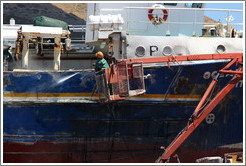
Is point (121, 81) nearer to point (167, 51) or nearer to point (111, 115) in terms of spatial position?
point (111, 115)

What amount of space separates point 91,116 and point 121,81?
1.34m

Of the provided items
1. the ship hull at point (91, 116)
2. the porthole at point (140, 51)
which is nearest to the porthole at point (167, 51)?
the porthole at point (140, 51)

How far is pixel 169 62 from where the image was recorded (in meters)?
9.28

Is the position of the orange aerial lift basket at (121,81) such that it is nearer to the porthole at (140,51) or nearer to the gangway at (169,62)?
the gangway at (169,62)

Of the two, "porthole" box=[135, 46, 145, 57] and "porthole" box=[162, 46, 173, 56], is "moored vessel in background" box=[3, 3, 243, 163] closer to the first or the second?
"porthole" box=[135, 46, 145, 57]

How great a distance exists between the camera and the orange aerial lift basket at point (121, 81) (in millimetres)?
8523

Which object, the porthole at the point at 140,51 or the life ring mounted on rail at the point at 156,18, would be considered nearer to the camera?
the porthole at the point at 140,51

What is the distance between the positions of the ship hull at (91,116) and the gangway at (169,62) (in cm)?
30

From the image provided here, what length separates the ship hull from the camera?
9.30 metres

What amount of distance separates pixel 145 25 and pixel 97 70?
2833 mm

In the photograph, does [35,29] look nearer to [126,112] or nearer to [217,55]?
[126,112]

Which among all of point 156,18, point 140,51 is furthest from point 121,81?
point 156,18

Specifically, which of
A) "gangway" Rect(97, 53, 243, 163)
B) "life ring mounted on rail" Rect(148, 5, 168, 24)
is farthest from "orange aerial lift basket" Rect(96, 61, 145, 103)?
"life ring mounted on rail" Rect(148, 5, 168, 24)

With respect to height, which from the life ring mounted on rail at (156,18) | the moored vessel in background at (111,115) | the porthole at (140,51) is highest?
the life ring mounted on rail at (156,18)
